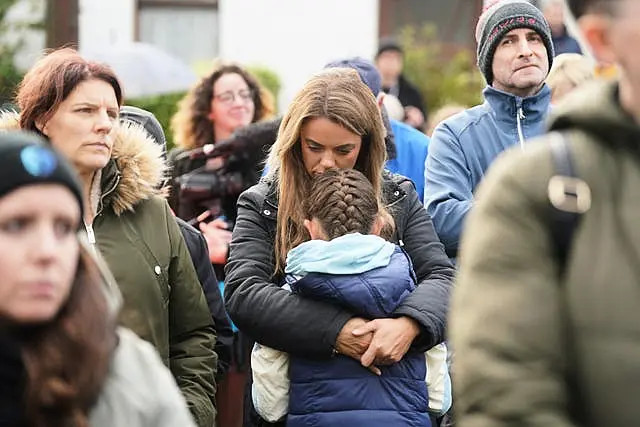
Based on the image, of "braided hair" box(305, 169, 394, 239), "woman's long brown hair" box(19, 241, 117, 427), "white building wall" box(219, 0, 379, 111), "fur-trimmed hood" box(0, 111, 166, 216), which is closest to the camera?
"woman's long brown hair" box(19, 241, 117, 427)

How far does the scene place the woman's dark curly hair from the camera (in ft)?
27.9

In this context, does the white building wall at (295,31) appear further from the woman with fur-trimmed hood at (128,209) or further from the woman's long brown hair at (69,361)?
the woman's long brown hair at (69,361)

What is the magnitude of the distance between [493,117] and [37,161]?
130 inches

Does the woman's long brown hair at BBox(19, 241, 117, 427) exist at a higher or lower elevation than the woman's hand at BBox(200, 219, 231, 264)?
higher

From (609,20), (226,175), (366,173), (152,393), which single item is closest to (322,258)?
(366,173)

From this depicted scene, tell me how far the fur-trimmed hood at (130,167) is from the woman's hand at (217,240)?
76.4 inches

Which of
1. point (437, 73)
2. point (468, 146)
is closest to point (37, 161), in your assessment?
point (468, 146)

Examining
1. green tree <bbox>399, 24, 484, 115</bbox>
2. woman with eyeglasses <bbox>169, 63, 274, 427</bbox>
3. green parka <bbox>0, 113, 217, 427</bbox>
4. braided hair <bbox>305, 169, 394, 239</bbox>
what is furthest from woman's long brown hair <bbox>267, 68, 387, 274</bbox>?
green tree <bbox>399, 24, 484, 115</bbox>

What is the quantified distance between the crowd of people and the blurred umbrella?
3.02 m

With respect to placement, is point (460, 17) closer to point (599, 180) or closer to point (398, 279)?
point (398, 279)

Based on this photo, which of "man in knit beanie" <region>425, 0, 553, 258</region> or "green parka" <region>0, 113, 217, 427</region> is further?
"man in knit beanie" <region>425, 0, 553, 258</region>

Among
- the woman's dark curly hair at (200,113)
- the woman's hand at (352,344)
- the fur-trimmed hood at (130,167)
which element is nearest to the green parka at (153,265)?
the fur-trimmed hood at (130,167)

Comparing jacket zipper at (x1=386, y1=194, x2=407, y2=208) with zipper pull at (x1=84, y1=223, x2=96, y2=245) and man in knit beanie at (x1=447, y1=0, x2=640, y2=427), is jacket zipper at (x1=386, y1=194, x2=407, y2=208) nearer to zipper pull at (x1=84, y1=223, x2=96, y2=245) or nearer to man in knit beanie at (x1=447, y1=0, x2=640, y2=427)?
zipper pull at (x1=84, y1=223, x2=96, y2=245)

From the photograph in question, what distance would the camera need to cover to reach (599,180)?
8.59ft
